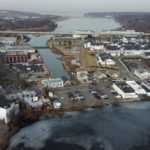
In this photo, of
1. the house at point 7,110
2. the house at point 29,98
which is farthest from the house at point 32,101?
the house at point 7,110

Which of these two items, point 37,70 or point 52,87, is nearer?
point 52,87

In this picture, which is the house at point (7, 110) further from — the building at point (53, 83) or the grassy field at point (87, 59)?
the grassy field at point (87, 59)

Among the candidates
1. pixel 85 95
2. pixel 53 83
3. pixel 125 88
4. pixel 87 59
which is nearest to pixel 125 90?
pixel 125 88

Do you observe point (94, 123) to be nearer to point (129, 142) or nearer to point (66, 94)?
point (129, 142)

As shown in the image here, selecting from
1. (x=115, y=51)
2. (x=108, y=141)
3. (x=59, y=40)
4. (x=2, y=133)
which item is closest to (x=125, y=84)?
(x=108, y=141)

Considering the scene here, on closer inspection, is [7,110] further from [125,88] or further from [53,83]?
[125,88]

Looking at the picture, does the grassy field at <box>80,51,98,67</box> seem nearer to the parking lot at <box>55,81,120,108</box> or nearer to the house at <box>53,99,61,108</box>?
the parking lot at <box>55,81,120,108</box>
